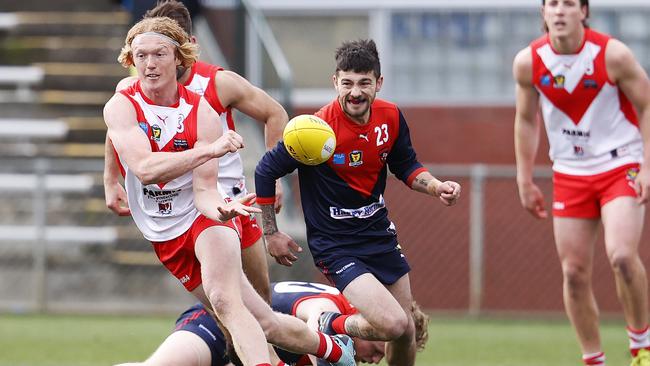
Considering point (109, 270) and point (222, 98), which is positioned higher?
point (222, 98)

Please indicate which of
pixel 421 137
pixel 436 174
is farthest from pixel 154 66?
pixel 421 137

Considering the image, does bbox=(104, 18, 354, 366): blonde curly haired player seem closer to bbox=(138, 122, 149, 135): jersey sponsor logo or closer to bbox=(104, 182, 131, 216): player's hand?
bbox=(138, 122, 149, 135): jersey sponsor logo

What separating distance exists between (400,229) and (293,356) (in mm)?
7711

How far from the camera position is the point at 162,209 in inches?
280

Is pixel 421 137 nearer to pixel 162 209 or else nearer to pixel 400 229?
pixel 400 229

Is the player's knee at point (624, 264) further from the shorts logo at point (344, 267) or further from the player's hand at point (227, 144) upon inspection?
the player's hand at point (227, 144)

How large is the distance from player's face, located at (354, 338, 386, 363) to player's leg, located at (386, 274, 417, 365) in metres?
0.07

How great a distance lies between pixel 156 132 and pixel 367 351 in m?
2.03

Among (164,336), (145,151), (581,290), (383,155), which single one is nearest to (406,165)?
(383,155)

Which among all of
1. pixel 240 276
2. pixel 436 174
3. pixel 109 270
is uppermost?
pixel 240 276

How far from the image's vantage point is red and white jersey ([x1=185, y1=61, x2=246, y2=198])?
26.2ft

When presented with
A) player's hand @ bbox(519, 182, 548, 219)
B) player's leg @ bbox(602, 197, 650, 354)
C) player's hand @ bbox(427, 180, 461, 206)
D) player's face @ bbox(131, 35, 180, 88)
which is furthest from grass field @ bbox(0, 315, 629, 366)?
player's face @ bbox(131, 35, 180, 88)

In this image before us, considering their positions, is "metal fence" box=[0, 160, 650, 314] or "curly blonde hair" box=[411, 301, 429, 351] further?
"metal fence" box=[0, 160, 650, 314]

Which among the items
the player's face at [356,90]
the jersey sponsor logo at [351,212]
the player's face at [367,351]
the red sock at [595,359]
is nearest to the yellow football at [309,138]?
the player's face at [356,90]
